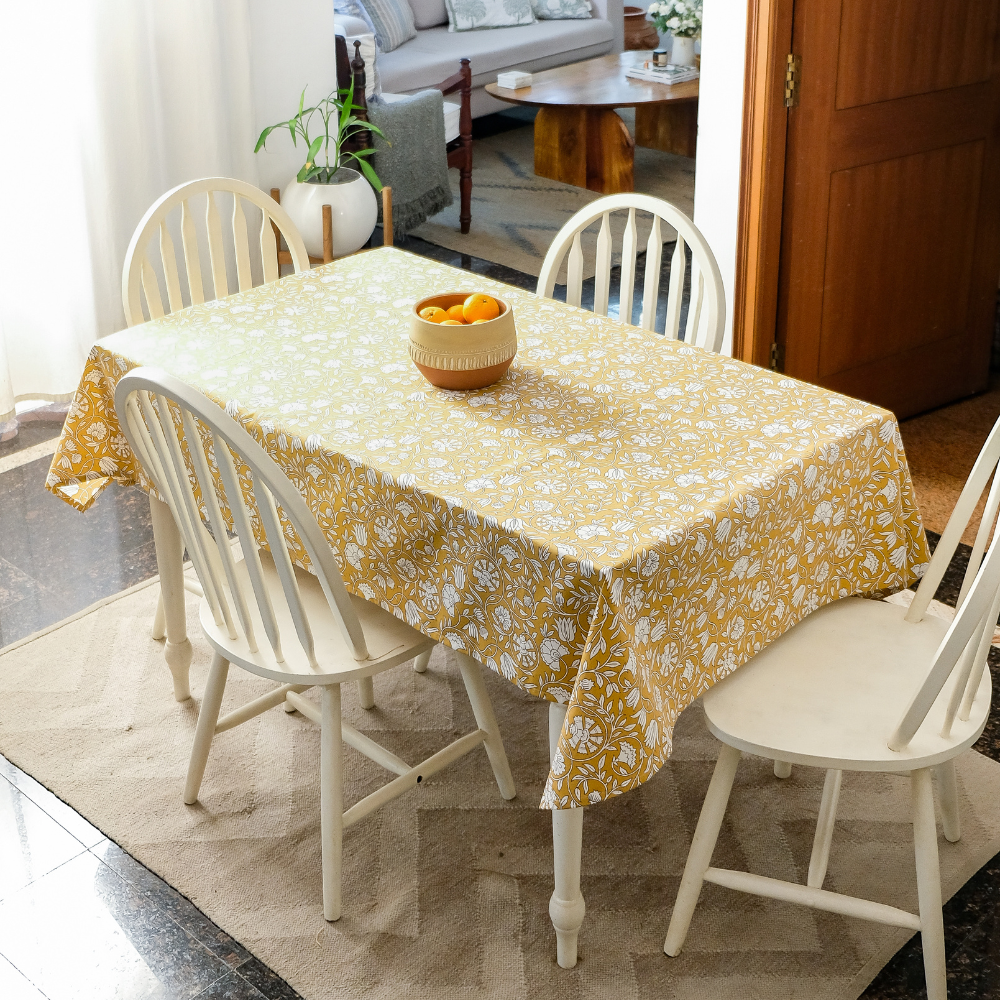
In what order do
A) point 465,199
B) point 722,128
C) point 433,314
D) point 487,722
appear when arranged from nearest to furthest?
point 433,314 → point 487,722 → point 722,128 → point 465,199

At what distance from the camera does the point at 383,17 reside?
18.5ft

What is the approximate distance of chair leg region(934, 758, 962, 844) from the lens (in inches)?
75.5

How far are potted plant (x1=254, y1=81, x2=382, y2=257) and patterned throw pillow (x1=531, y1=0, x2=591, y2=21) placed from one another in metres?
2.82

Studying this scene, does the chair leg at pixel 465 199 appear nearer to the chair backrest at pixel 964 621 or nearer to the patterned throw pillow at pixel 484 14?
the patterned throw pillow at pixel 484 14

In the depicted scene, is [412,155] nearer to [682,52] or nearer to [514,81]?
[514,81]

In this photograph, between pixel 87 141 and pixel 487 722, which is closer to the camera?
pixel 487 722

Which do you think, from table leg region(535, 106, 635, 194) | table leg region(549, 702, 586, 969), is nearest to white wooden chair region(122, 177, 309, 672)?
table leg region(549, 702, 586, 969)

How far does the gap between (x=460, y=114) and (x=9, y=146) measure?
2076 millimetres

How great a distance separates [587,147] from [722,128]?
2355 mm

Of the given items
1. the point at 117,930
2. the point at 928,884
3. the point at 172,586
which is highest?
the point at 172,586

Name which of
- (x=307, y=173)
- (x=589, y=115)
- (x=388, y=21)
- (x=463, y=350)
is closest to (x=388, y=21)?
(x=388, y=21)

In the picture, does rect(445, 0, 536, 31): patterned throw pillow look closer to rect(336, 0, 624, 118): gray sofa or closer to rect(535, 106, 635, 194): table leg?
rect(336, 0, 624, 118): gray sofa

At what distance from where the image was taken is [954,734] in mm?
1600

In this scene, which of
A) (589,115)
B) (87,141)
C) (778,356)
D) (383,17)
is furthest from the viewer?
(383,17)
